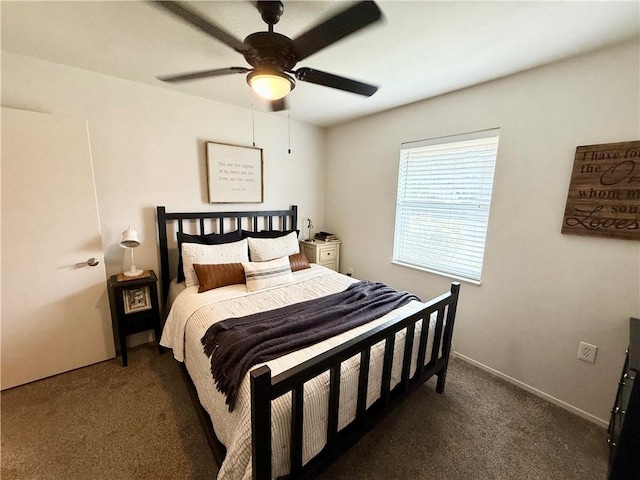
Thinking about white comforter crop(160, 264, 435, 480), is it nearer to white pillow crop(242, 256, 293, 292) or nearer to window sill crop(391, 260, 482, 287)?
white pillow crop(242, 256, 293, 292)

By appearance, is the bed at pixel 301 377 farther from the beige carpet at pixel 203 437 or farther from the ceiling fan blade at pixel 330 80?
the ceiling fan blade at pixel 330 80

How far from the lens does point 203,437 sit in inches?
61.1

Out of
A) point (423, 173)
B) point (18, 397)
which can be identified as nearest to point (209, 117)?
point (423, 173)

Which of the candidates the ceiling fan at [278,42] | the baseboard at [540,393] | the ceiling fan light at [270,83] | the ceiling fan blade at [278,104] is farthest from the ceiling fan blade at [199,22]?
the baseboard at [540,393]

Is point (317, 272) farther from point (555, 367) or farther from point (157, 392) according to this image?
point (555, 367)

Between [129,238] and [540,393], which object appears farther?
[129,238]

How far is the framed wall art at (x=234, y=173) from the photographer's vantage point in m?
2.62

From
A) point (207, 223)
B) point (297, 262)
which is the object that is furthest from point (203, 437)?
point (207, 223)

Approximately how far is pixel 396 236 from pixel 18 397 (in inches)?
131

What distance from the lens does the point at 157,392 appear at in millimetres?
1882

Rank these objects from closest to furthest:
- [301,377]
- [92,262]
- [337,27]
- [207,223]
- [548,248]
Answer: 1. [301,377]
2. [337,27]
3. [548,248]
4. [92,262]
5. [207,223]

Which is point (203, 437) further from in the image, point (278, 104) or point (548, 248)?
point (548, 248)

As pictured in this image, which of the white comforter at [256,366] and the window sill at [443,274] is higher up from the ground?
the window sill at [443,274]

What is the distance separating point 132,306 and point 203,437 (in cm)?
127
